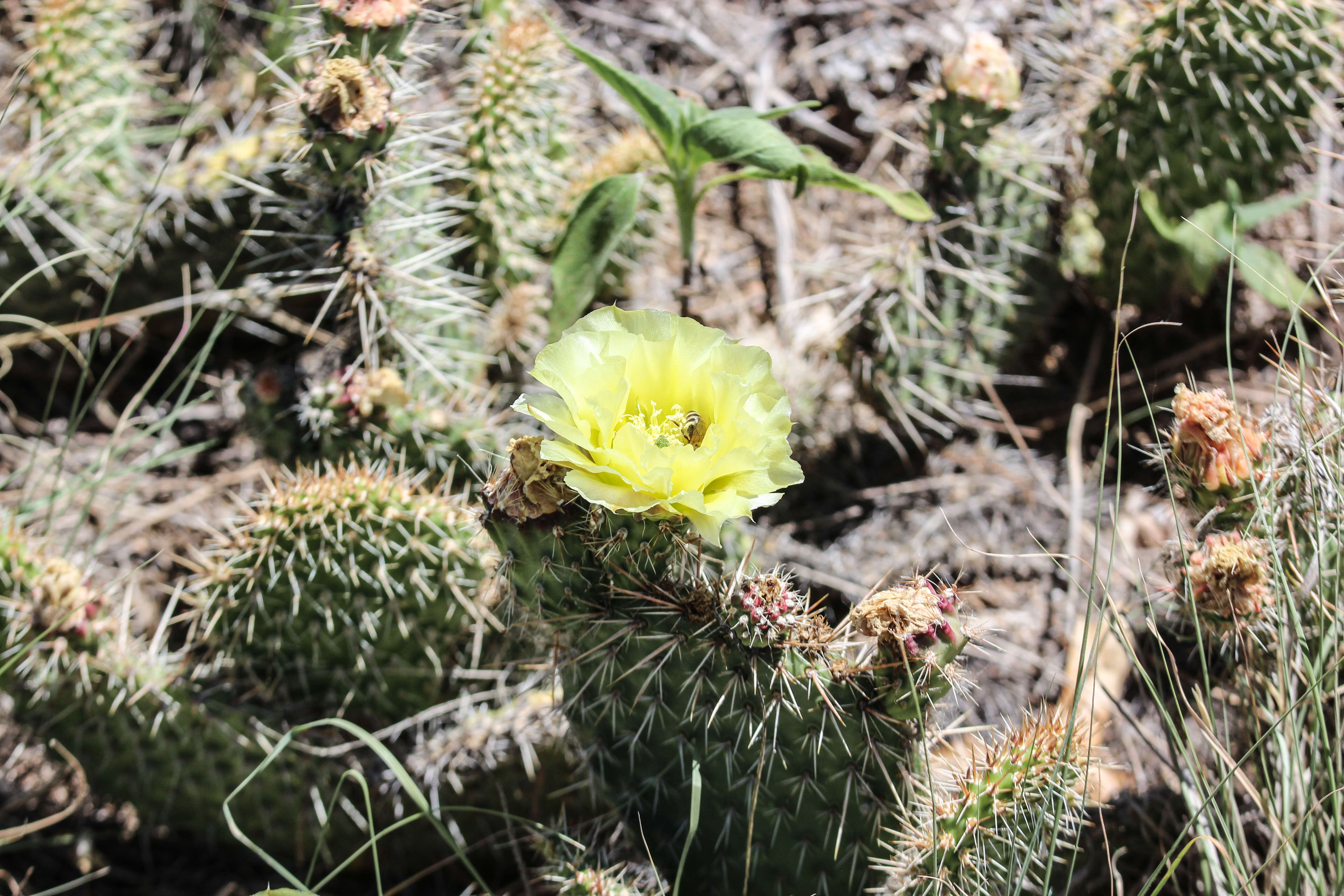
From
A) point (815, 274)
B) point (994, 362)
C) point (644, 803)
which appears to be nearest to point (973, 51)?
point (994, 362)

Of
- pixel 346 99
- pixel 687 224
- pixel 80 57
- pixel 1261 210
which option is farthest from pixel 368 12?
pixel 1261 210

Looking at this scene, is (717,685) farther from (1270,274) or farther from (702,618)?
(1270,274)

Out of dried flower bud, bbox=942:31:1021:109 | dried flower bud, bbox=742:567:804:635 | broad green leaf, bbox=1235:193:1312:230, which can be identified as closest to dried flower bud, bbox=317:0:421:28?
dried flower bud, bbox=942:31:1021:109

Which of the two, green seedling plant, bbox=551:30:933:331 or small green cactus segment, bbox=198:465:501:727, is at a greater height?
green seedling plant, bbox=551:30:933:331

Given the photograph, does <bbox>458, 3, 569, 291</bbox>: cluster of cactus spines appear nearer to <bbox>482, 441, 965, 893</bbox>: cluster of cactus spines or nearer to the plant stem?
the plant stem

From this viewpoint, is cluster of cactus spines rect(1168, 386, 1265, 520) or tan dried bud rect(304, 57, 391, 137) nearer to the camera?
cluster of cactus spines rect(1168, 386, 1265, 520)

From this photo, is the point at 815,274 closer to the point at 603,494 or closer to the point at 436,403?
the point at 436,403

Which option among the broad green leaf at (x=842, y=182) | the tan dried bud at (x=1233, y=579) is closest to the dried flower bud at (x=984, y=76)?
the broad green leaf at (x=842, y=182)
